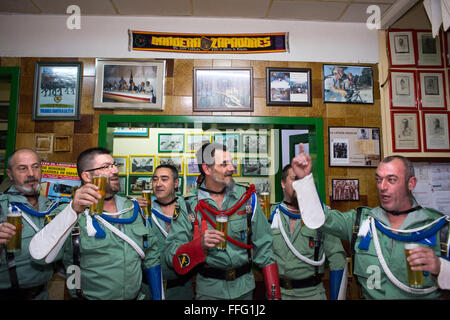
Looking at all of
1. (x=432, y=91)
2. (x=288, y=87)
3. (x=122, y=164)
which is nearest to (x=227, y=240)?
(x=288, y=87)

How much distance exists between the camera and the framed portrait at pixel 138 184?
3.78 metres

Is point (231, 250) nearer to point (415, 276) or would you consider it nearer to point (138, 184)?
point (415, 276)

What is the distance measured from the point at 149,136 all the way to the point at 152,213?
1.63 metres

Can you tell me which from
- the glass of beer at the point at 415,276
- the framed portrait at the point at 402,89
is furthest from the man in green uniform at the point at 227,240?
the framed portrait at the point at 402,89

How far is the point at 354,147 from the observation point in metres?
3.09

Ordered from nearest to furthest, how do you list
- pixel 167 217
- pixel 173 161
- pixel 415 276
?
pixel 415 276 < pixel 167 217 < pixel 173 161

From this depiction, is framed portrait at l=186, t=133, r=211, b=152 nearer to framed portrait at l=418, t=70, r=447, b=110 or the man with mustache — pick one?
the man with mustache

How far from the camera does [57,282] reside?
9.09ft

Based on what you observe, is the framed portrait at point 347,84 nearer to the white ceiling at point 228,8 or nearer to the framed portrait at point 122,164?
the white ceiling at point 228,8

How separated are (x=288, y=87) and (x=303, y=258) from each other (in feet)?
6.06

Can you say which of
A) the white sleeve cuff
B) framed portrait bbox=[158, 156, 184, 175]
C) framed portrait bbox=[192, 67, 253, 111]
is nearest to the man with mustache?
the white sleeve cuff

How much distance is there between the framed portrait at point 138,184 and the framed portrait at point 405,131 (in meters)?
3.06

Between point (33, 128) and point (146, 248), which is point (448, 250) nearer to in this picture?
point (146, 248)

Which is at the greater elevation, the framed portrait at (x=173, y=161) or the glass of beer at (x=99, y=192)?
the framed portrait at (x=173, y=161)
